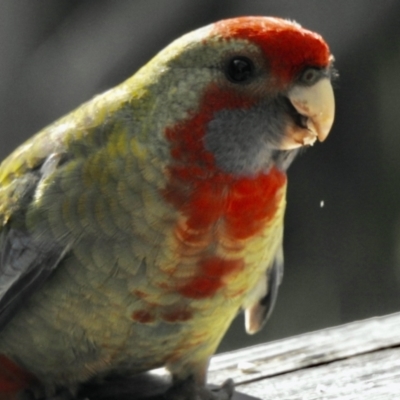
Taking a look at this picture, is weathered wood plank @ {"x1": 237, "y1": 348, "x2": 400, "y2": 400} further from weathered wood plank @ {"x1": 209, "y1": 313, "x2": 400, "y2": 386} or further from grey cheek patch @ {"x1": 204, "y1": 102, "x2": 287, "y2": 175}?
grey cheek patch @ {"x1": 204, "y1": 102, "x2": 287, "y2": 175}

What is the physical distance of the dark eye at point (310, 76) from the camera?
5.84 ft

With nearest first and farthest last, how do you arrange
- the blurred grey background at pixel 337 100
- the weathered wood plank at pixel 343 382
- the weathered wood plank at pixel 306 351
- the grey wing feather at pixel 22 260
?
the grey wing feather at pixel 22 260 < the weathered wood plank at pixel 343 382 < the weathered wood plank at pixel 306 351 < the blurred grey background at pixel 337 100

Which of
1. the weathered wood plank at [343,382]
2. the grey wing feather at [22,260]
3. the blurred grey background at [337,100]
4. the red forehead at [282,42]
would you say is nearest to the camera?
the red forehead at [282,42]

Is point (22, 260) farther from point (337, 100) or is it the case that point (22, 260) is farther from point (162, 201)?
point (337, 100)

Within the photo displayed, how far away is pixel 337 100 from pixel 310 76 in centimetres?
231

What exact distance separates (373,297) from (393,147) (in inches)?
26.4

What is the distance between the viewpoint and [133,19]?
3918 mm

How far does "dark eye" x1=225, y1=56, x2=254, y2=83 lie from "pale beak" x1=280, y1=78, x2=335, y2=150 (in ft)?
0.28

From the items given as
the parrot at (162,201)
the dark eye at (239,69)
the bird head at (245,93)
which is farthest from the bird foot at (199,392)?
the dark eye at (239,69)

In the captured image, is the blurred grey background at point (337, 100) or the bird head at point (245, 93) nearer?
the bird head at point (245, 93)

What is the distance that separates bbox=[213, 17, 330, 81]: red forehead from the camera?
68.9 inches

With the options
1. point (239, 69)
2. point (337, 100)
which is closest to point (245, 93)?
point (239, 69)

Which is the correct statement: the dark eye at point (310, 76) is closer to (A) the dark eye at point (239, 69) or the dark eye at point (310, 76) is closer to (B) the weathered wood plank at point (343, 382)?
(A) the dark eye at point (239, 69)

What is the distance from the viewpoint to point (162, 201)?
1839 mm
